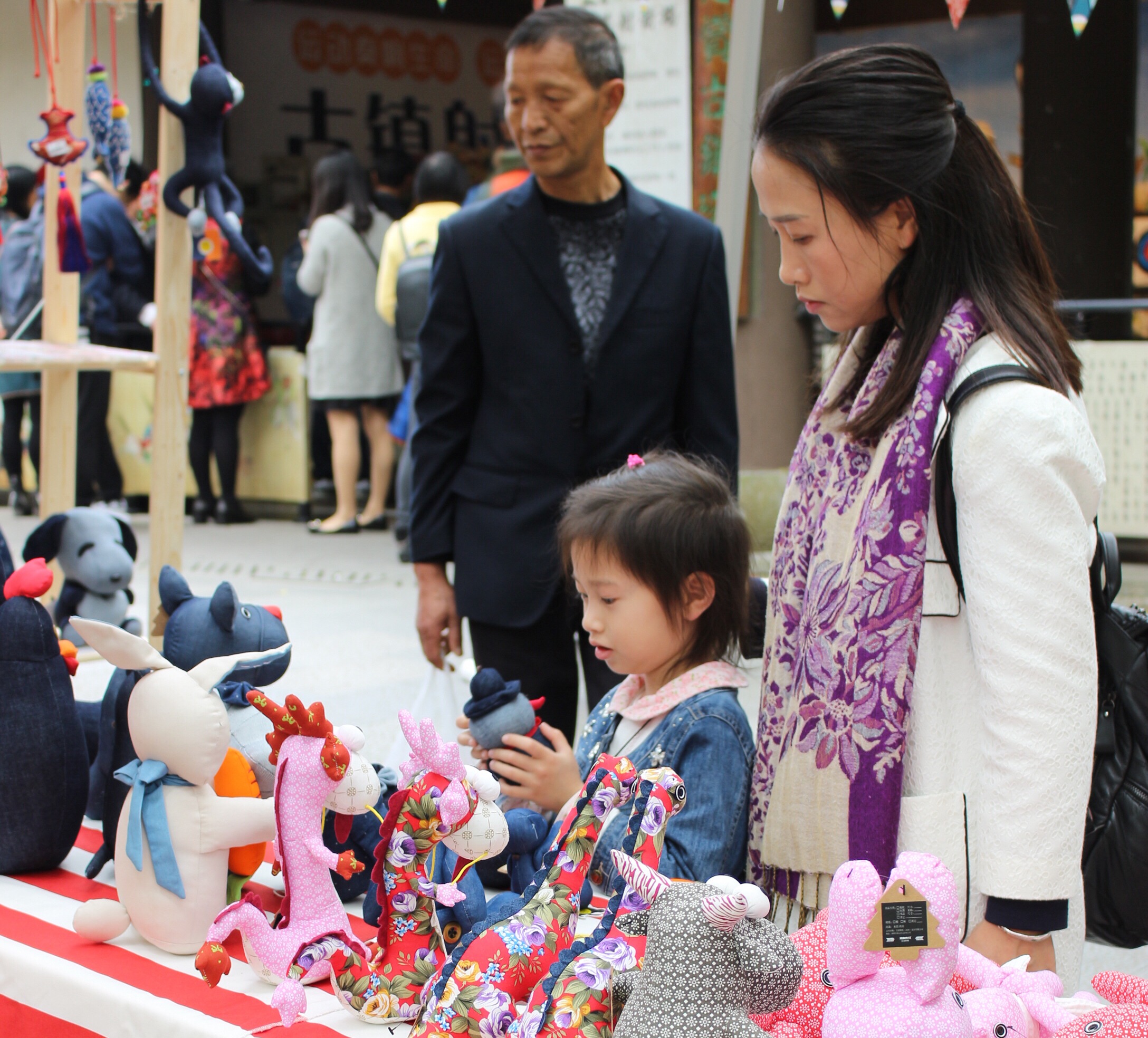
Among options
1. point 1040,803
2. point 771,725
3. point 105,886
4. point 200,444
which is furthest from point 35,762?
point 200,444

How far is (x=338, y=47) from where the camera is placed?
34.2ft

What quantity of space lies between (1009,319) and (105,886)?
1.36 metres

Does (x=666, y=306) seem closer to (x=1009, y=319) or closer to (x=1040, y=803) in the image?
(x=1009, y=319)

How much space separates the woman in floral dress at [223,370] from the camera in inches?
268

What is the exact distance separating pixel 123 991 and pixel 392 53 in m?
10.5

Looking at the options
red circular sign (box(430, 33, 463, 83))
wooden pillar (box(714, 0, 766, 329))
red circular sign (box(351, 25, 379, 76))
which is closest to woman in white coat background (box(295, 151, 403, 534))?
wooden pillar (box(714, 0, 766, 329))

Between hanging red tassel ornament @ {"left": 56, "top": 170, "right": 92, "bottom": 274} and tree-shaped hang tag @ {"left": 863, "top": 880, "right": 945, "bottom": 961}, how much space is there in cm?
242

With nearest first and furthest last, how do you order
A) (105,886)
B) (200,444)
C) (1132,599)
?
1. (105,886)
2. (1132,599)
3. (200,444)

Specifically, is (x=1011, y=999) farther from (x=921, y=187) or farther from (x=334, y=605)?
(x=334, y=605)

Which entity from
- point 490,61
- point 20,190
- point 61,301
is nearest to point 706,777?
point 61,301

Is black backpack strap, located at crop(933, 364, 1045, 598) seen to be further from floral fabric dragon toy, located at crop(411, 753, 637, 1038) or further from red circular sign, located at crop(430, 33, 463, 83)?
red circular sign, located at crop(430, 33, 463, 83)

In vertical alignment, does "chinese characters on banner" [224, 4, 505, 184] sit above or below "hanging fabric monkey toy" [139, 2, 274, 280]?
above

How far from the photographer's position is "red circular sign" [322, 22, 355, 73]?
1035 centimetres

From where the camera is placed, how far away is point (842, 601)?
1.31m
